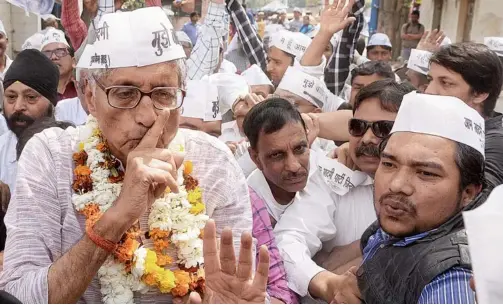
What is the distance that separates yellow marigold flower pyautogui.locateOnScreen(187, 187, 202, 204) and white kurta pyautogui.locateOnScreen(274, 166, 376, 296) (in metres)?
0.77

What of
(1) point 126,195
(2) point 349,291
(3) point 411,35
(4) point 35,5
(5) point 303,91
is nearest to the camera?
(1) point 126,195

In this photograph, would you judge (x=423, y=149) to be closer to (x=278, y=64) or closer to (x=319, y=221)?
(x=319, y=221)

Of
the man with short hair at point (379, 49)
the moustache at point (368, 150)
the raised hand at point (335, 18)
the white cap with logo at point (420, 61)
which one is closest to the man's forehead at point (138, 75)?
the moustache at point (368, 150)

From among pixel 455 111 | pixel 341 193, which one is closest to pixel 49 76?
pixel 341 193

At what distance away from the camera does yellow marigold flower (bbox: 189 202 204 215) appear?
2529 millimetres

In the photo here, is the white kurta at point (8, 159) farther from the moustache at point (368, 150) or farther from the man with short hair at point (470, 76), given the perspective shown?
the man with short hair at point (470, 76)

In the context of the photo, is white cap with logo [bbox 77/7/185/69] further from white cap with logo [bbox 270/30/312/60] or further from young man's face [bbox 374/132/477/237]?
white cap with logo [bbox 270/30/312/60]

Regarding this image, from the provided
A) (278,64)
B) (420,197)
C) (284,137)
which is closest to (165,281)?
(420,197)

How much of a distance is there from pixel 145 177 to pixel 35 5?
123 inches

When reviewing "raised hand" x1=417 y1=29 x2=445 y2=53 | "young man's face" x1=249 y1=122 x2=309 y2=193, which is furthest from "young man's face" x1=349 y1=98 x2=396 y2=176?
"raised hand" x1=417 y1=29 x2=445 y2=53

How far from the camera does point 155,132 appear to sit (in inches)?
92.2

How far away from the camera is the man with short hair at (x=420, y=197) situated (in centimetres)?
210

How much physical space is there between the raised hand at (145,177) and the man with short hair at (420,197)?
0.75m

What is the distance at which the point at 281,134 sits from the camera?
11.8 ft
